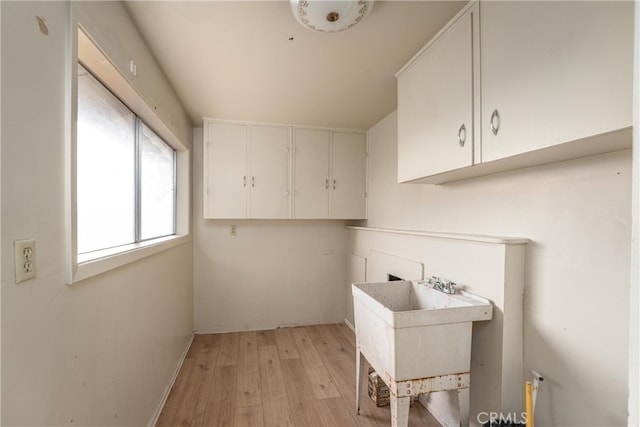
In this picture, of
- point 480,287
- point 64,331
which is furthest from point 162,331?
point 480,287

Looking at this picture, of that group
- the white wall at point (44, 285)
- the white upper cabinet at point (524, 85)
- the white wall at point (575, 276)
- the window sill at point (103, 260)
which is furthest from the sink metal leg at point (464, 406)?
the window sill at point (103, 260)

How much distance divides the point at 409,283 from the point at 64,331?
177cm

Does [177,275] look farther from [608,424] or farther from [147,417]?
[608,424]

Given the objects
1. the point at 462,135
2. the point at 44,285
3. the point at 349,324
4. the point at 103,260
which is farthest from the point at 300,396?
the point at 462,135

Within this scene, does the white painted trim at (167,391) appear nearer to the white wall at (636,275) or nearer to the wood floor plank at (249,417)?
the wood floor plank at (249,417)

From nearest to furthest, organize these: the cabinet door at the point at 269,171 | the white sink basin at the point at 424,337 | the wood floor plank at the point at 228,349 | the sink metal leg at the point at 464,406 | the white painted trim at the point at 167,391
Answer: the white sink basin at the point at 424,337
the sink metal leg at the point at 464,406
the white painted trim at the point at 167,391
the wood floor plank at the point at 228,349
the cabinet door at the point at 269,171

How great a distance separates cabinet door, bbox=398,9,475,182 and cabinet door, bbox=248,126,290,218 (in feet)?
4.93

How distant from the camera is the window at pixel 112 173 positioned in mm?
1209

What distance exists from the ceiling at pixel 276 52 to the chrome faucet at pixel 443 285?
1.38 m

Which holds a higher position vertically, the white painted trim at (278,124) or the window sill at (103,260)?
the white painted trim at (278,124)

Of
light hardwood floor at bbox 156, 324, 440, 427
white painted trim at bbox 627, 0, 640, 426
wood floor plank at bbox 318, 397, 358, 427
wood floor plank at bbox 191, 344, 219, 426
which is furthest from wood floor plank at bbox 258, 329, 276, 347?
white painted trim at bbox 627, 0, 640, 426

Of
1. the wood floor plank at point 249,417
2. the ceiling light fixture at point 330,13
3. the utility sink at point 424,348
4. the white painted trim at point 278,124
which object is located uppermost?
the white painted trim at point 278,124

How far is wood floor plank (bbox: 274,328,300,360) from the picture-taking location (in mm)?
2674

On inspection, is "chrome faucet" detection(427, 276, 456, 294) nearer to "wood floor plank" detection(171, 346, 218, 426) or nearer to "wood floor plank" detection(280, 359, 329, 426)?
"wood floor plank" detection(280, 359, 329, 426)
